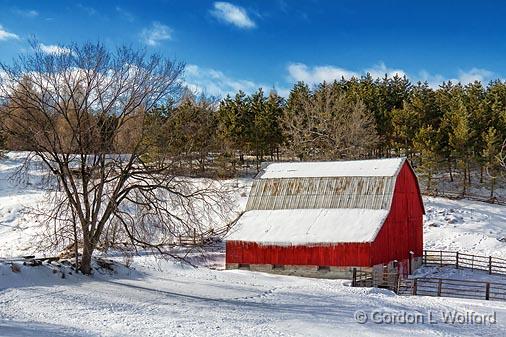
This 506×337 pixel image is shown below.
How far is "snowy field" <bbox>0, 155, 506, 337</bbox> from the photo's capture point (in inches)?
537

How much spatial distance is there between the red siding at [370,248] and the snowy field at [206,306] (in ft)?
6.48

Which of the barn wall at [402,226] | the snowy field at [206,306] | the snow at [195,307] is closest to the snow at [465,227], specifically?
the barn wall at [402,226]

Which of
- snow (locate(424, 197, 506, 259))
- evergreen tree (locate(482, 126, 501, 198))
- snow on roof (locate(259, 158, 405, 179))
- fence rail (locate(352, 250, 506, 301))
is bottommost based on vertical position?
fence rail (locate(352, 250, 506, 301))

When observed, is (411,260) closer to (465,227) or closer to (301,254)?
(301,254)

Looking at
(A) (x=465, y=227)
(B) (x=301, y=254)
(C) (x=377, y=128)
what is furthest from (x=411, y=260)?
(C) (x=377, y=128)

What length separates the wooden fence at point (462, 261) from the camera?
32812mm

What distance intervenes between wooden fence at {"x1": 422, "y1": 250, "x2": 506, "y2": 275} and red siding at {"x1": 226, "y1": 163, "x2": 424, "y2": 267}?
1.48m

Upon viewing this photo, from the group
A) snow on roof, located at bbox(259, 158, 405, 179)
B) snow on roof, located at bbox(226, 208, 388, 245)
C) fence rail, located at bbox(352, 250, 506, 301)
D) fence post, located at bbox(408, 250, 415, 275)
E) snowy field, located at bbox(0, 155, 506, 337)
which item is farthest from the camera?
fence post, located at bbox(408, 250, 415, 275)

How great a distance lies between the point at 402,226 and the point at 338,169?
200 inches

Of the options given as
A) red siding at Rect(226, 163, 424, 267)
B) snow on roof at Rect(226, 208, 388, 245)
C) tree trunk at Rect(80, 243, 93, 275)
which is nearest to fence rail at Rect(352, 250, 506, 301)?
red siding at Rect(226, 163, 424, 267)

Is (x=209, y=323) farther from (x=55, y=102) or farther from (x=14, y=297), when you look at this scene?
(x=55, y=102)

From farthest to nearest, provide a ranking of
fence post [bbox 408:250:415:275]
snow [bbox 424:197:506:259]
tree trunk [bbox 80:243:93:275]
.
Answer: snow [bbox 424:197:506:259], fence post [bbox 408:250:415:275], tree trunk [bbox 80:243:93:275]

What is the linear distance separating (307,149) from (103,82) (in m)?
34.7

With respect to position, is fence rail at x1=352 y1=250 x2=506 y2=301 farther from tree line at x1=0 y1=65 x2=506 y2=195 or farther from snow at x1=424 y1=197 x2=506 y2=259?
tree line at x1=0 y1=65 x2=506 y2=195
